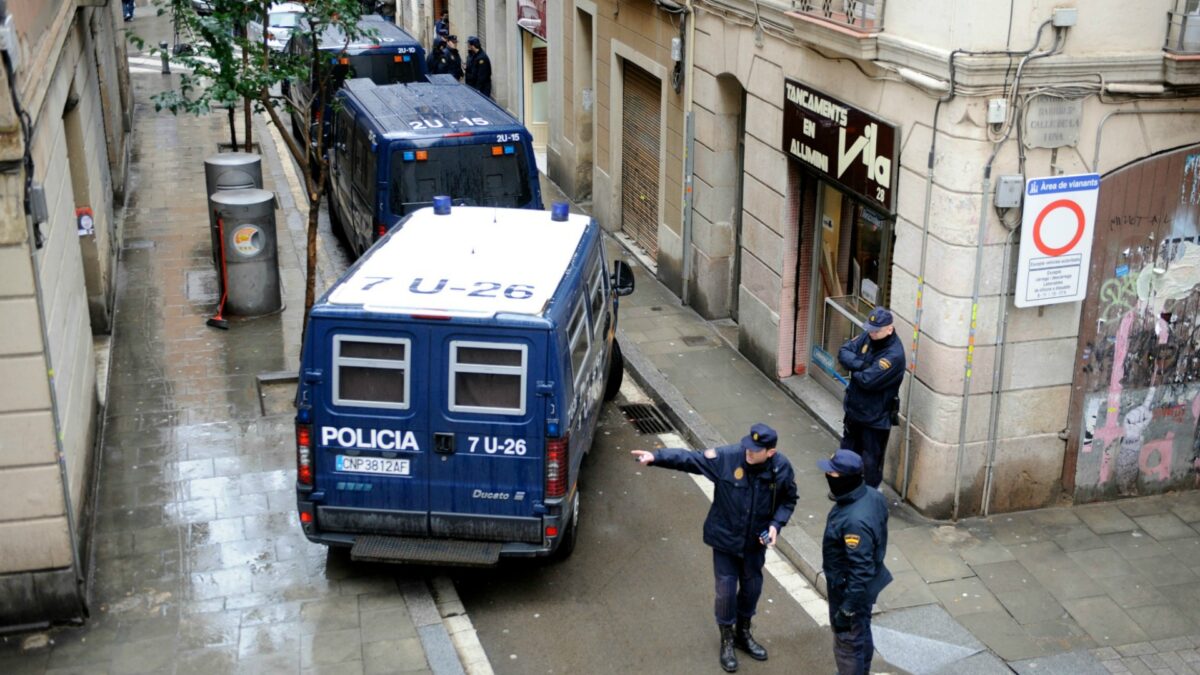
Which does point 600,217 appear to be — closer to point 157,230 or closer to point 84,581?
point 157,230

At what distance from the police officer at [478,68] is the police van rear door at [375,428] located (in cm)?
1556

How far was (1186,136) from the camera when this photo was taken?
31.4 feet

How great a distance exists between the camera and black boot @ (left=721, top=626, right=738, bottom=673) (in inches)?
324

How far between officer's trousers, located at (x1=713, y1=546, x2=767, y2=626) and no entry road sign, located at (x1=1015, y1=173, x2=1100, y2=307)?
302 cm

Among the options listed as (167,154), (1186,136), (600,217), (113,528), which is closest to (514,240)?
(113,528)

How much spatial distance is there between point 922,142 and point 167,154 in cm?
1656

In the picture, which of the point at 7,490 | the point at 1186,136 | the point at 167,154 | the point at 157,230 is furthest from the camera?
the point at 167,154

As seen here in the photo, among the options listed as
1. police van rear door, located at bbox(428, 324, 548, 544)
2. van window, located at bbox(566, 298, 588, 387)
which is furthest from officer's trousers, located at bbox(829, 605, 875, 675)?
van window, located at bbox(566, 298, 588, 387)

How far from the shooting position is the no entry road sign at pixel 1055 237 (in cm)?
927

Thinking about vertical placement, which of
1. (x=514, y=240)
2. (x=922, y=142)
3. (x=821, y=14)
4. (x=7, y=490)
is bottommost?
(x=7, y=490)

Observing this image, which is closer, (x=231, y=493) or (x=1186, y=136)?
(x=1186, y=136)

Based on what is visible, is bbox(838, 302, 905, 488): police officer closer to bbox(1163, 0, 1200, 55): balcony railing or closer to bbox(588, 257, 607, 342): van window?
bbox(588, 257, 607, 342): van window

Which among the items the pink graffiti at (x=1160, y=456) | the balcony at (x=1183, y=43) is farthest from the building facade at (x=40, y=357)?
the pink graffiti at (x=1160, y=456)

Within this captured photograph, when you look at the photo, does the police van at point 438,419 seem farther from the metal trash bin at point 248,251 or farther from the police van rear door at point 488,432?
the metal trash bin at point 248,251
